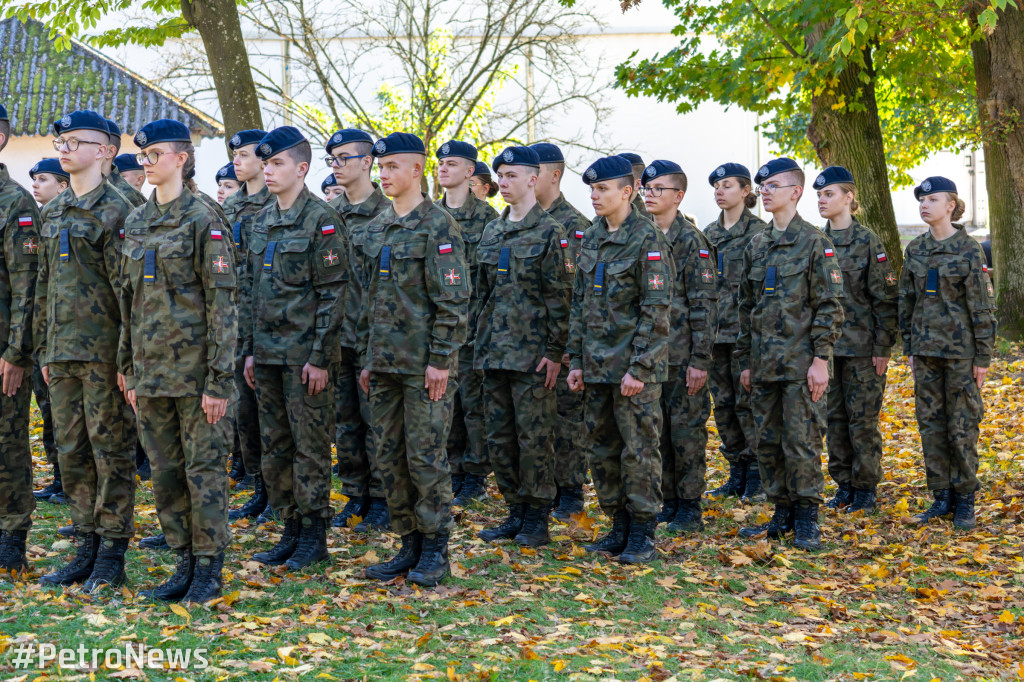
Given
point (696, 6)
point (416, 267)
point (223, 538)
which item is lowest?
point (223, 538)

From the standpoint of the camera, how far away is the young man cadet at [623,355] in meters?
6.55

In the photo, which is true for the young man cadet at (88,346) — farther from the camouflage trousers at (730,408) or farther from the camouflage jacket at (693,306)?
the camouflage trousers at (730,408)

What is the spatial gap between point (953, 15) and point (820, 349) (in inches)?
181

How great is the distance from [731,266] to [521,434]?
2969mm

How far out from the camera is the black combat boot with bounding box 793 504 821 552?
719 cm

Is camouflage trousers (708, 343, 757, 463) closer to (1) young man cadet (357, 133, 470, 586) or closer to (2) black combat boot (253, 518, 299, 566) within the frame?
(1) young man cadet (357, 133, 470, 586)

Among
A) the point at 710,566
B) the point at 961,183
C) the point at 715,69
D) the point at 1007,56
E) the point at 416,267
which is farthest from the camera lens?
the point at 961,183

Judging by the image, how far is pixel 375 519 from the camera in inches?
293

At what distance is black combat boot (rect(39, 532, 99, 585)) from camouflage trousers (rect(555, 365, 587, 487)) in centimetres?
322

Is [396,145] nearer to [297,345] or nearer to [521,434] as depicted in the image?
[297,345]

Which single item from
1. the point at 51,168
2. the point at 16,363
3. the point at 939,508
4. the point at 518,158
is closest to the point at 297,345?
the point at 16,363

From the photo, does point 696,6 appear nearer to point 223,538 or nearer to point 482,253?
point 482,253

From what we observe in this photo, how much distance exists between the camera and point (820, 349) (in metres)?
7.09

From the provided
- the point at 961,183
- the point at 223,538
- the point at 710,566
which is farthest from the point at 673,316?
the point at 961,183
